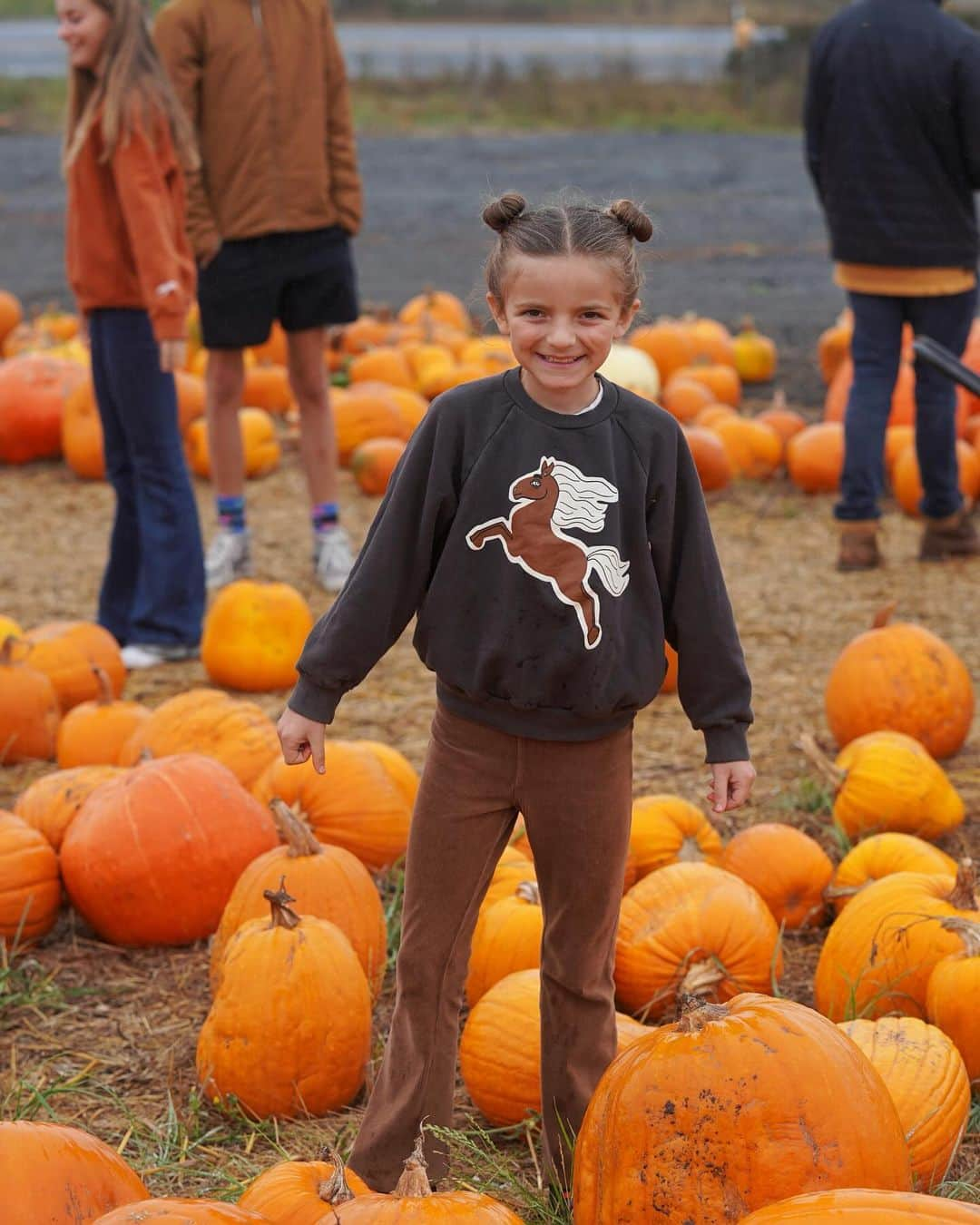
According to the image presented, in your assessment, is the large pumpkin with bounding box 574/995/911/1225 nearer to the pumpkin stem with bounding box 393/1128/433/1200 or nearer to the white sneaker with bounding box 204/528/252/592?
the pumpkin stem with bounding box 393/1128/433/1200

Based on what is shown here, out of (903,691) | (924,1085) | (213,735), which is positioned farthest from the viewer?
(903,691)

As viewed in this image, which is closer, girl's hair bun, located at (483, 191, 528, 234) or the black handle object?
girl's hair bun, located at (483, 191, 528, 234)

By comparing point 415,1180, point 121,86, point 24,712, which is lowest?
point 24,712

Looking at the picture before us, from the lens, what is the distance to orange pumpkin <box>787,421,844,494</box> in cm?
766

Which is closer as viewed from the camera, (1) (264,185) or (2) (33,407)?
(1) (264,185)

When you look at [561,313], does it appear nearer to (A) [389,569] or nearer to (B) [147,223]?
(A) [389,569]

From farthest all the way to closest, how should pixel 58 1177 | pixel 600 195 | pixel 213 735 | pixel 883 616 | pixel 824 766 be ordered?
1. pixel 600 195
2. pixel 883 616
3. pixel 213 735
4. pixel 824 766
5. pixel 58 1177

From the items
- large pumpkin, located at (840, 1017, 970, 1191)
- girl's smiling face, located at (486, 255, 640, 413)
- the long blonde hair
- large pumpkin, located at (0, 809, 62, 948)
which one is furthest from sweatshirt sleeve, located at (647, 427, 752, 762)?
the long blonde hair

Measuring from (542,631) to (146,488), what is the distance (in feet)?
11.0

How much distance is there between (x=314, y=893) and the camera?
3199 mm

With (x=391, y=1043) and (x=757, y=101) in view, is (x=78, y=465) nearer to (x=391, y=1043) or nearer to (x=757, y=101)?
(x=391, y=1043)

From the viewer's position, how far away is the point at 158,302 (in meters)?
5.03

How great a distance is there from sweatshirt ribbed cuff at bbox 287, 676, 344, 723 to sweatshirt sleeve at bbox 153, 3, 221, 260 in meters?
3.78

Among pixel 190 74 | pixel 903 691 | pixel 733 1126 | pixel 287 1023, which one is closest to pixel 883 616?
pixel 903 691
